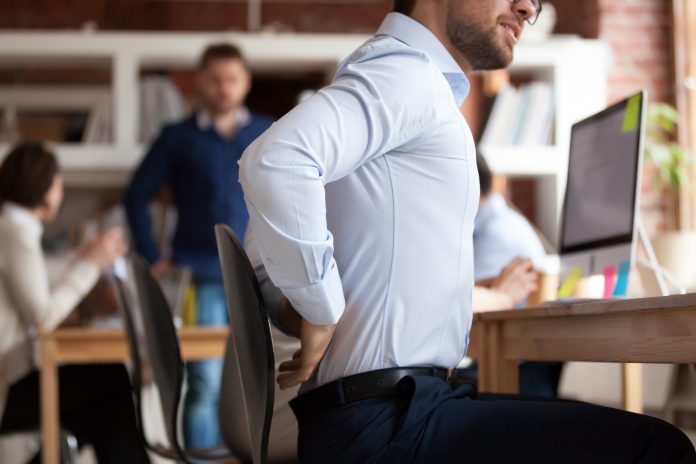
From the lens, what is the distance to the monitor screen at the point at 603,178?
2.32 m

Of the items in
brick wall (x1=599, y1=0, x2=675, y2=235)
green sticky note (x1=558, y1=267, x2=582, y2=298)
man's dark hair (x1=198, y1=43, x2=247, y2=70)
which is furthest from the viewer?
brick wall (x1=599, y1=0, x2=675, y2=235)

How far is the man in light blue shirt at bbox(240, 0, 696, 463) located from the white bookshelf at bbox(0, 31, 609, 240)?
337 centimetres

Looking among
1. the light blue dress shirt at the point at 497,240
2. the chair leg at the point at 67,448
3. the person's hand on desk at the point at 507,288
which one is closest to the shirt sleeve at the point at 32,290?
the chair leg at the point at 67,448

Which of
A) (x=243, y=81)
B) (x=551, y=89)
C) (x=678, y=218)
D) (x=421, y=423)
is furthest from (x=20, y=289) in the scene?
(x=678, y=218)

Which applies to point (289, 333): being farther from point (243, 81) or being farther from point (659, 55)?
point (659, 55)

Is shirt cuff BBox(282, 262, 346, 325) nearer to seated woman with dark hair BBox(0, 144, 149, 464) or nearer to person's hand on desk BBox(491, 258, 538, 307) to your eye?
person's hand on desk BBox(491, 258, 538, 307)

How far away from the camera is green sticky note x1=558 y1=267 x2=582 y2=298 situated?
253cm

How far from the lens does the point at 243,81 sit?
409cm

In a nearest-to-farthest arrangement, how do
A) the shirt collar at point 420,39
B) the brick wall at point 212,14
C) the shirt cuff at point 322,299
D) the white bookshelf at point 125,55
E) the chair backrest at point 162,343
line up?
the shirt cuff at point 322,299
the shirt collar at point 420,39
the chair backrest at point 162,343
the white bookshelf at point 125,55
the brick wall at point 212,14

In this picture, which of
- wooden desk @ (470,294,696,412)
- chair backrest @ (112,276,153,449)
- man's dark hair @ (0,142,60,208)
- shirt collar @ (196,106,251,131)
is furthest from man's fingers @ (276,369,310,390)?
shirt collar @ (196,106,251,131)

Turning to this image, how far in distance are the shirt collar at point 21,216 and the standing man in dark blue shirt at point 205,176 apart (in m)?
0.75

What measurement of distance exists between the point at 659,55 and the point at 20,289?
3.62m

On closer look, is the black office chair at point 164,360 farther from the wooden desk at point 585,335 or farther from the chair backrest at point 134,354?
the wooden desk at point 585,335

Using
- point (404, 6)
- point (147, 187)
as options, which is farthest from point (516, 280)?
point (147, 187)
